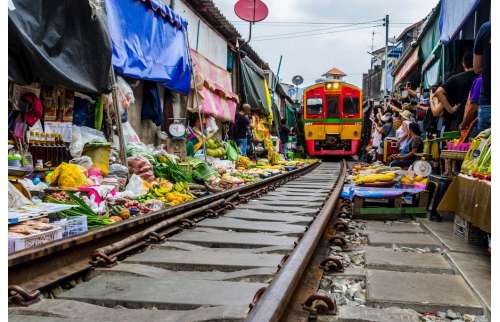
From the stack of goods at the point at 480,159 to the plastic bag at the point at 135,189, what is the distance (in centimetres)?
389

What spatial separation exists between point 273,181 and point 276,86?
18.2m

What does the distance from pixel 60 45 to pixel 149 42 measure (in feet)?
10.6

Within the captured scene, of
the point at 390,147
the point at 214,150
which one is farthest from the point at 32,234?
the point at 390,147

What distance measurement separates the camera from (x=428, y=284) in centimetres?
317

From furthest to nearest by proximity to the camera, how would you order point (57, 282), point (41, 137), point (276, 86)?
point (276, 86)
point (41, 137)
point (57, 282)

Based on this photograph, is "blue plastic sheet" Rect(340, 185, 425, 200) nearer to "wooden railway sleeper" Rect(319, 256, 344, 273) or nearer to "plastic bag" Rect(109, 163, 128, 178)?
"wooden railway sleeper" Rect(319, 256, 344, 273)

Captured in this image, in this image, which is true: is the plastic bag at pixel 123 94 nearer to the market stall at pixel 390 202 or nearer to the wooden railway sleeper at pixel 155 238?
the market stall at pixel 390 202

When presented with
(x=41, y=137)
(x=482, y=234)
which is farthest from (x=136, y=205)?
(x=482, y=234)

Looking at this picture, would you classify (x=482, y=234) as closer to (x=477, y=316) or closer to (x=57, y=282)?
(x=477, y=316)

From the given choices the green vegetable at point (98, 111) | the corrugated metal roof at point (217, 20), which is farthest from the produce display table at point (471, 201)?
the corrugated metal roof at point (217, 20)

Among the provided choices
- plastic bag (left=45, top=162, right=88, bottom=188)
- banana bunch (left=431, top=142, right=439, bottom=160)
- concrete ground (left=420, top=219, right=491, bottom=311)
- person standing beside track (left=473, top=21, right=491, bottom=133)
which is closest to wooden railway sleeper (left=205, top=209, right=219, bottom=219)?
plastic bag (left=45, top=162, right=88, bottom=188)

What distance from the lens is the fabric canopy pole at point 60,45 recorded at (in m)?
5.62

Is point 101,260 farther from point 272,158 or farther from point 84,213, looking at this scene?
point 272,158

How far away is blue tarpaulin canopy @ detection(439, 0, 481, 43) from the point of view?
7371 millimetres
